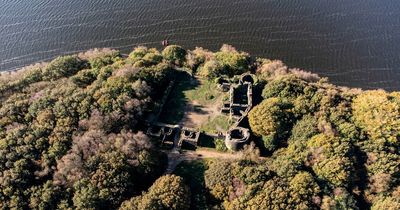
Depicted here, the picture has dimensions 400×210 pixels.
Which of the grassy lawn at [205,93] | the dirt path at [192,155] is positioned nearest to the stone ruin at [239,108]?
the dirt path at [192,155]

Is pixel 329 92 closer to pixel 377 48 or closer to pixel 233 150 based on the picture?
pixel 233 150

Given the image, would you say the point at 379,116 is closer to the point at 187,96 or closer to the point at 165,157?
the point at 187,96

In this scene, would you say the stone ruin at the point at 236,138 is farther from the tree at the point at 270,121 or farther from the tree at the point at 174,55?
the tree at the point at 174,55

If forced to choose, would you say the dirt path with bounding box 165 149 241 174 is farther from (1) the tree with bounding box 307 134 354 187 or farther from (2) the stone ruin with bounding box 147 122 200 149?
(1) the tree with bounding box 307 134 354 187

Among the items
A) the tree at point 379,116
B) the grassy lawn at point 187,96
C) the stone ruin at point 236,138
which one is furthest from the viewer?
the grassy lawn at point 187,96

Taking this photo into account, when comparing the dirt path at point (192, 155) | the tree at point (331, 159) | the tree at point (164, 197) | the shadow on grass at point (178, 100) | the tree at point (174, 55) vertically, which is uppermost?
the tree at point (174, 55)

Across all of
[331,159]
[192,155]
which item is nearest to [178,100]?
[192,155]

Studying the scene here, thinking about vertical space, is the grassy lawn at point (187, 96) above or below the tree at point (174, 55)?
below
